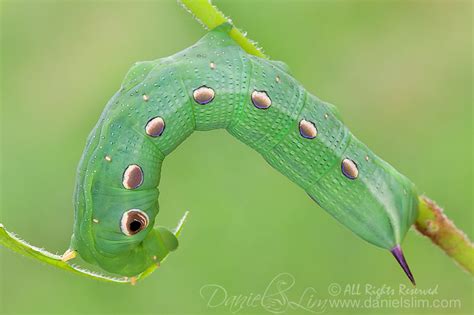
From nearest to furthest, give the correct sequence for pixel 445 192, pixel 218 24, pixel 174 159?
pixel 218 24
pixel 445 192
pixel 174 159

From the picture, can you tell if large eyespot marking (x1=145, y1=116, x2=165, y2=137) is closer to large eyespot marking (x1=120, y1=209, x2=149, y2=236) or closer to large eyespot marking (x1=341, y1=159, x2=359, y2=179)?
large eyespot marking (x1=120, y1=209, x2=149, y2=236)

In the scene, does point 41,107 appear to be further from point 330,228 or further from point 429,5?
point 429,5

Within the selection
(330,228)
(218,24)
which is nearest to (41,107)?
(330,228)

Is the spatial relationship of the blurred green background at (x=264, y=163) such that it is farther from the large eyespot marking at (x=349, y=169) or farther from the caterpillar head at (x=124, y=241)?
the caterpillar head at (x=124, y=241)

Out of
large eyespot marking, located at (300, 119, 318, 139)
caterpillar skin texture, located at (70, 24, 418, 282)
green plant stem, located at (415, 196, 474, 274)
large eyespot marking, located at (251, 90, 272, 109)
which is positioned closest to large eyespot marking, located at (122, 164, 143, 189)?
caterpillar skin texture, located at (70, 24, 418, 282)

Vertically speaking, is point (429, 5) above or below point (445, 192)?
above

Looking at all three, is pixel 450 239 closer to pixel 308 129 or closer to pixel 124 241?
pixel 308 129
